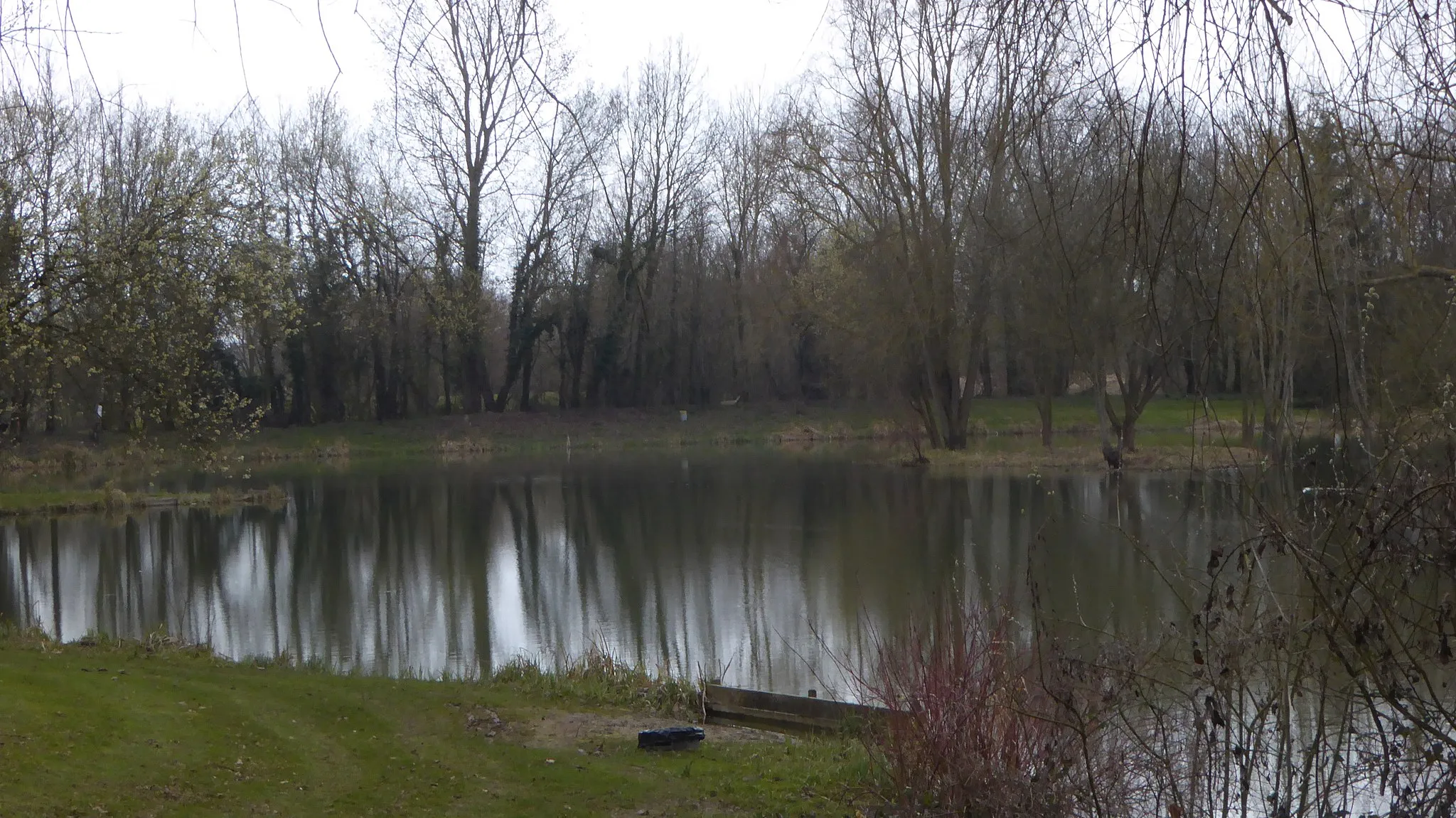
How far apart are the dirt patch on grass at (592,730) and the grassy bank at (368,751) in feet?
0.06

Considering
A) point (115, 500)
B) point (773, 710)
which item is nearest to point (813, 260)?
point (115, 500)

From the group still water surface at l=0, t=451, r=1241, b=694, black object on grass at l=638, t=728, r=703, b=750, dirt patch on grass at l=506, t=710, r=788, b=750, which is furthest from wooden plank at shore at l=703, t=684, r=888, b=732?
black object on grass at l=638, t=728, r=703, b=750

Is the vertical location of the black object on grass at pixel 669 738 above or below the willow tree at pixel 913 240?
below

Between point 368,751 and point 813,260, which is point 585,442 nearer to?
point 813,260

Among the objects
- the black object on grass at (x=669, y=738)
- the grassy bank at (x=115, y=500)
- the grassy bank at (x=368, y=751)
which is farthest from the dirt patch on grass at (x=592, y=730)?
the grassy bank at (x=115, y=500)

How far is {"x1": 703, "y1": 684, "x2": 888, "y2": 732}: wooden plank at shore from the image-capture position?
7.90 metres

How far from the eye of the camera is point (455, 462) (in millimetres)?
34594

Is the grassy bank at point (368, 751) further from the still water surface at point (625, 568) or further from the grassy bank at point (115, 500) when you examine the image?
the grassy bank at point (115, 500)

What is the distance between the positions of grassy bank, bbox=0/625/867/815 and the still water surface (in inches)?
47.3

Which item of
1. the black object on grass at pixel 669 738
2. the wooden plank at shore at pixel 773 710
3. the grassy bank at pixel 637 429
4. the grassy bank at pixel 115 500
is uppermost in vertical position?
the grassy bank at pixel 637 429

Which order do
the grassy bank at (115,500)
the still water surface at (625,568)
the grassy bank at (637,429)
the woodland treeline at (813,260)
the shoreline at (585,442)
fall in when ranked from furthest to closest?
Result: the grassy bank at (637,429) < the shoreline at (585,442) < the grassy bank at (115,500) < the still water surface at (625,568) < the woodland treeline at (813,260)

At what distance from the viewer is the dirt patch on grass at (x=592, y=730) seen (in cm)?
751

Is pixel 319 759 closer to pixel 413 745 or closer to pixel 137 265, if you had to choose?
pixel 413 745

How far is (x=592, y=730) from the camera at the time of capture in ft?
25.5
